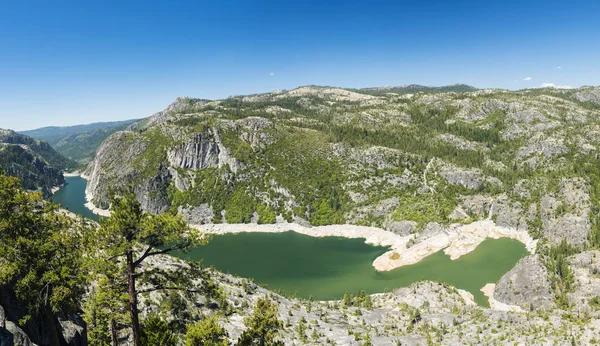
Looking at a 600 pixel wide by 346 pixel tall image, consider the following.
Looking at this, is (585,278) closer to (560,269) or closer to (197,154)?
(560,269)

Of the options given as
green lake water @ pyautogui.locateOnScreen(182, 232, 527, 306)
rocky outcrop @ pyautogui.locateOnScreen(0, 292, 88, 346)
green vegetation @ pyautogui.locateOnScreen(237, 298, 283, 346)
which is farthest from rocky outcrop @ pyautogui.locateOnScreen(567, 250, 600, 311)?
rocky outcrop @ pyautogui.locateOnScreen(0, 292, 88, 346)

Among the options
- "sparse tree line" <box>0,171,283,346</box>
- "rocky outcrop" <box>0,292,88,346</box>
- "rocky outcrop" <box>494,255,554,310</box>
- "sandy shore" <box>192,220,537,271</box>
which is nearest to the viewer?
"rocky outcrop" <box>0,292,88,346</box>

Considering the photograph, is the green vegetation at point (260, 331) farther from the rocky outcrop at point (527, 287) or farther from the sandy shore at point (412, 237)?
the sandy shore at point (412, 237)

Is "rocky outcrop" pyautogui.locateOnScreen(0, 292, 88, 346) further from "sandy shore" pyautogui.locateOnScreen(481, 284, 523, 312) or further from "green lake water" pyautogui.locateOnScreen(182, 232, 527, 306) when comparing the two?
"sandy shore" pyautogui.locateOnScreen(481, 284, 523, 312)

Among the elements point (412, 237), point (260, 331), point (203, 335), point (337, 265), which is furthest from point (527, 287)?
point (203, 335)

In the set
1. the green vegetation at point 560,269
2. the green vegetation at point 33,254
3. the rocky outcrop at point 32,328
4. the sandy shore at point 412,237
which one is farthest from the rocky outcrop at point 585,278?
the green vegetation at point 33,254

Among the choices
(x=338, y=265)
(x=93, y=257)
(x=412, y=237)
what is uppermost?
(x=93, y=257)
